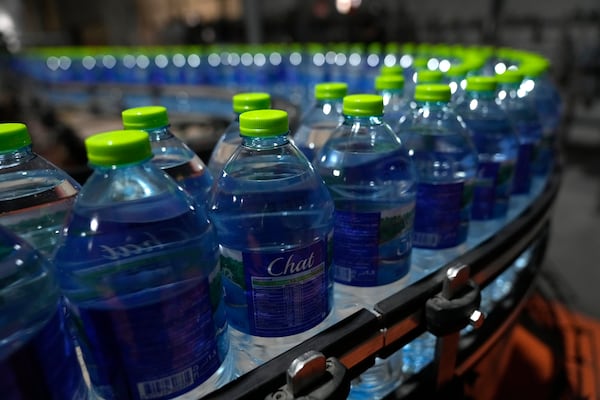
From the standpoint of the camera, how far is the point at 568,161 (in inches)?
204

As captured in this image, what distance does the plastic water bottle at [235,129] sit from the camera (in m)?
0.83

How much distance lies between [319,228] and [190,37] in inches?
252

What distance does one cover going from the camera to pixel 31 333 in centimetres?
47

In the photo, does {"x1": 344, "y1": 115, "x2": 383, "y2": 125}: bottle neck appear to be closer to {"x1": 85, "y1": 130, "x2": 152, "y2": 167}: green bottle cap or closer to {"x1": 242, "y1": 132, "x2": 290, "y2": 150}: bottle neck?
{"x1": 242, "y1": 132, "x2": 290, "y2": 150}: bottle neck

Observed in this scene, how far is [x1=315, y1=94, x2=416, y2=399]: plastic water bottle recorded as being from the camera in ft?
2.50

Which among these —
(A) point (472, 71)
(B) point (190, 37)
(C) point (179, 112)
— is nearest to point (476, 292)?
(A) point (472, 71)

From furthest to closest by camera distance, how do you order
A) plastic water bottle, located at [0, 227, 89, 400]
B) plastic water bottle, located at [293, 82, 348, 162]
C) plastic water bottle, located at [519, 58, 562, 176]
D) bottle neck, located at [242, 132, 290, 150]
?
plastic water bottle, located at [519, 58, 562, 176] → plastic water bottle, located at [293, 82, 348, 162] → bottle neck, located at [242, 132, 290, 150] → plastic water bottle, located at [0, 227, 89, 400]

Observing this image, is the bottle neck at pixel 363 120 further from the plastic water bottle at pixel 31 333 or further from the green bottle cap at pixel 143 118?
the plastic water bottle at pixel 31 333

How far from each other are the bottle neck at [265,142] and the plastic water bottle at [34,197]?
33 cm

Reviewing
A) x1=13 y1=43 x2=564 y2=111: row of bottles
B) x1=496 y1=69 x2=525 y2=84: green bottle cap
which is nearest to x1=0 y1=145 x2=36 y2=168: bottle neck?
x1=496 y1=69 x2=525 y2=84: green bottle cap

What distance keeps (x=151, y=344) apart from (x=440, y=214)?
0.61 metres

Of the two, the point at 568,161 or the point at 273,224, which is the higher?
the point at 273,224

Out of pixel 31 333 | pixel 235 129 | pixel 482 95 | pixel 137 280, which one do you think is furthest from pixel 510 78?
pixel 31 333

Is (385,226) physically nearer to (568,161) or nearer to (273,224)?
(273,224)
